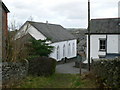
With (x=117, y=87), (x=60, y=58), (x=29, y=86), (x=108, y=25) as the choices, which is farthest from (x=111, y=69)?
(x=60, y=58)

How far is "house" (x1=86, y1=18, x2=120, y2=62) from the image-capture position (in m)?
27.2

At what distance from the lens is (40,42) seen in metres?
26.8

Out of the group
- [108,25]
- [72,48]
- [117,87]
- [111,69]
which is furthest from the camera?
[72,48]

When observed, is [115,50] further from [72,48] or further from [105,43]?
[72,48]

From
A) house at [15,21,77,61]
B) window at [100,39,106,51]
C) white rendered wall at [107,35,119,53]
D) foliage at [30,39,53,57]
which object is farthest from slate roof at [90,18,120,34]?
house at [15,21,77,61]

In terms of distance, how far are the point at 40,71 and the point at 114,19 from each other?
667 inches

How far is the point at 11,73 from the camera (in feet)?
42.6

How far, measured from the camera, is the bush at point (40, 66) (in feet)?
55.2

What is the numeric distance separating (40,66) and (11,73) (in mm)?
4479

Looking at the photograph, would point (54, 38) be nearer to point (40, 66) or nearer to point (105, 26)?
point (105, 26)

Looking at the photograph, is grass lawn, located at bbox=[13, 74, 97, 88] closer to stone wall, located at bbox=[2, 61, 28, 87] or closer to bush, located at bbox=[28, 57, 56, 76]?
stone wall, located at bbox=[2, 61, 28, 87]

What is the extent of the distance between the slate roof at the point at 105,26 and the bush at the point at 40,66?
12.6 meters

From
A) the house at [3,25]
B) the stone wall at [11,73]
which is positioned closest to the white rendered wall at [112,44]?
the house at [3,25]

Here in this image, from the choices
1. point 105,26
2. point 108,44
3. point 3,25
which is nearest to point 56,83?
point 3,25
